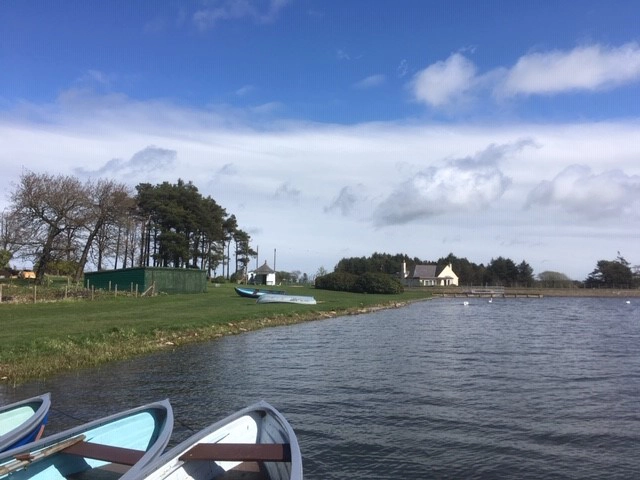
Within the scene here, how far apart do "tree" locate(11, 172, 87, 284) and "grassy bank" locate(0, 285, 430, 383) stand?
1534 centimetres

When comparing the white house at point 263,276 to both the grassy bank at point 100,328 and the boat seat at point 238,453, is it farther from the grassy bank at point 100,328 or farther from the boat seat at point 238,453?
the boat seat at point 238,453

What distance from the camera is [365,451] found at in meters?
10.7

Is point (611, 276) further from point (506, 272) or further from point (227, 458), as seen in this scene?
point (227, 458)

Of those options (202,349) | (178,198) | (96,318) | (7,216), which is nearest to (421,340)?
(202,349)

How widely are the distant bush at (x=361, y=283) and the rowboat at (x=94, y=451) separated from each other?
287 ft

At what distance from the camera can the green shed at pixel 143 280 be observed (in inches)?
2040

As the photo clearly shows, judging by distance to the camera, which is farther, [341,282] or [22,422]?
[341,282]

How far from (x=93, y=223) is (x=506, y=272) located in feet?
392

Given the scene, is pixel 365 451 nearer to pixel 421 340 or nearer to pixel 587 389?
pixel 587 389

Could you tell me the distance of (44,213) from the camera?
54969 mm

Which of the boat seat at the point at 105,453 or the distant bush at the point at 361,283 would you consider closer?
the boat seat at the point at 105,453

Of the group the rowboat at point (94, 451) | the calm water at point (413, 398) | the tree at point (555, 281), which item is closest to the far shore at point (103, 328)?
the calm water at point (413, 398)

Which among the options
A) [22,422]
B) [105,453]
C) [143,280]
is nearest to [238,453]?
[105,453]

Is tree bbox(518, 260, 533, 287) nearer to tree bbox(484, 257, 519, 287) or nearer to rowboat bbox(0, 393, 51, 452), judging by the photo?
tree bbox(484, 257, 519, 287)
